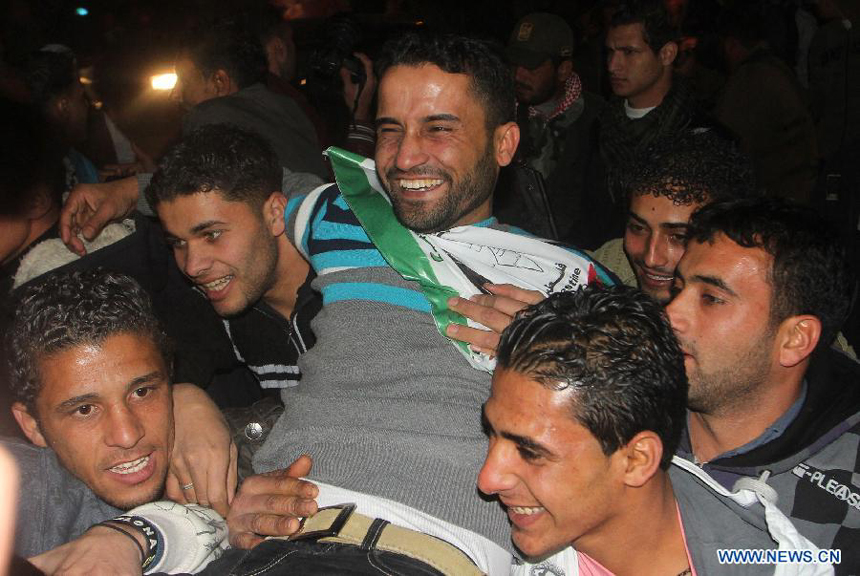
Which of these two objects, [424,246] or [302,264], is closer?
[424,246]

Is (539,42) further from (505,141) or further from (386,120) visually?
(386,120)

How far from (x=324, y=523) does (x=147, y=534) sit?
485 mm

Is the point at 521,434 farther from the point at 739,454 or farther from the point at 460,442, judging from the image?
the point at 739,454

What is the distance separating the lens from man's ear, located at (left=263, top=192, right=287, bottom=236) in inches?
128

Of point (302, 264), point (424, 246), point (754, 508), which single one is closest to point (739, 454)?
point (754, 508)

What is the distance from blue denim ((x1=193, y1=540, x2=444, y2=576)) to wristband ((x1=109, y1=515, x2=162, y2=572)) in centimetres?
14

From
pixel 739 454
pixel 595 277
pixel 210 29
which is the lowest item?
pixel 739 454

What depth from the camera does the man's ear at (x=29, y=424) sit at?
256 centimetres

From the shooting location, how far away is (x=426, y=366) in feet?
7.73

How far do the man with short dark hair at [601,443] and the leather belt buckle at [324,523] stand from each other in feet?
1.33

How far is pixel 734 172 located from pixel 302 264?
1691 mm

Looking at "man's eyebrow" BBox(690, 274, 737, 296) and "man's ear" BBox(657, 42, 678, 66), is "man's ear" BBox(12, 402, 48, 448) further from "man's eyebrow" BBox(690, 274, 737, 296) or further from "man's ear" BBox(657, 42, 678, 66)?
"man's ear" BBox(657, 42, 678, 66)

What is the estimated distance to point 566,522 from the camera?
1.97 metres

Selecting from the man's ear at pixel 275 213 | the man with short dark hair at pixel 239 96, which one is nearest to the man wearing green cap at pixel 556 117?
the man with short dark hair at pixel 239 96
